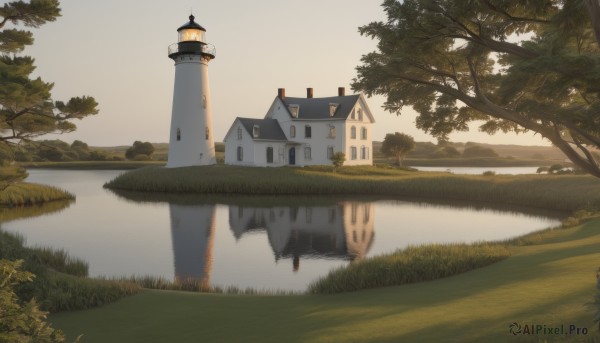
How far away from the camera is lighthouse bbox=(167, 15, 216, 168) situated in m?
49.1

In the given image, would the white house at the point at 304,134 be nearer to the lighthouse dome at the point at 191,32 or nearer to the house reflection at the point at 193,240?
the lighthouse dome at the point at 191,32

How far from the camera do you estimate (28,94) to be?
19.0 metres

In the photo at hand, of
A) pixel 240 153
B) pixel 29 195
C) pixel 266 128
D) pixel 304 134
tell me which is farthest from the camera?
pixel 304 134

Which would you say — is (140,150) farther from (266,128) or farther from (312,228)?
(312,228)

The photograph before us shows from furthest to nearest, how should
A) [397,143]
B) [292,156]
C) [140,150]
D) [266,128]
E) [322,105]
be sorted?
[140,150], [397,143], [322,105], [292,156], [266,128]

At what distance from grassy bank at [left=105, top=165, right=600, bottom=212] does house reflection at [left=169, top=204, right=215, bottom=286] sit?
8893mm

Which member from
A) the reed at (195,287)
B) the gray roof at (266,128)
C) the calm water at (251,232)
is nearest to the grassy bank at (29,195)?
the calm water at (251,232)

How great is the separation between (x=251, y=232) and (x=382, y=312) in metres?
16.0

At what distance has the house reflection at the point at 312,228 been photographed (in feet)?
61.6

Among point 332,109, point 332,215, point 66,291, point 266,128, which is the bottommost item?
point 332,215

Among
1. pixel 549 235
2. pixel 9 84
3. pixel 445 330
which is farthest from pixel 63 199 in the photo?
pixel 445 330

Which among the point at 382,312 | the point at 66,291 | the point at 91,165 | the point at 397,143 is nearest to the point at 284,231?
the point at 66,291

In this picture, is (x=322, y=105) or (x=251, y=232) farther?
(x=322, y=105)

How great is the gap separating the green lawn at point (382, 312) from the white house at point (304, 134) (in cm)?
4487
